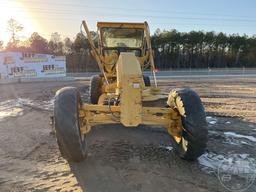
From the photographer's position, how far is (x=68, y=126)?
532cm

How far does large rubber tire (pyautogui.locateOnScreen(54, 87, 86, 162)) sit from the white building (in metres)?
25.1

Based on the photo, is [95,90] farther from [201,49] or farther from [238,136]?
[201,49]

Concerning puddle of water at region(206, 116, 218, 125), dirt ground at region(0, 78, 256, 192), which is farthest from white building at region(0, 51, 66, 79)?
puddle of water at region(206, 116, 218, 125)

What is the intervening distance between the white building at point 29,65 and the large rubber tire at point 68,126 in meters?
25.1

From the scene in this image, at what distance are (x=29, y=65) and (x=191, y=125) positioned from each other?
88.1 feet

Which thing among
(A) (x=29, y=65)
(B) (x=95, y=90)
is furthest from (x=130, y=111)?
(A) (x=29, y=65)

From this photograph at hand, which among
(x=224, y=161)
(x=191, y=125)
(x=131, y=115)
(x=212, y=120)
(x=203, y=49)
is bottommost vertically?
(x=224, y=161)

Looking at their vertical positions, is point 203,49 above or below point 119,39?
above

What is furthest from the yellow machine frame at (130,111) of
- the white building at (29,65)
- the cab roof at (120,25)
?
the white building at (29,65)

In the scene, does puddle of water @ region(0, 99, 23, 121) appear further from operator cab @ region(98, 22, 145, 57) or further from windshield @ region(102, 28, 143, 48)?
windshield @ region(102, 28, 143, 48)

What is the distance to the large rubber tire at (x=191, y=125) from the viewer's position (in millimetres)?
5629

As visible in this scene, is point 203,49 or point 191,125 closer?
point 191,125

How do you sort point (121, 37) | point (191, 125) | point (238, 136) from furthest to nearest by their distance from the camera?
point (121, 37) → point (238, 136) → point (191, 125)

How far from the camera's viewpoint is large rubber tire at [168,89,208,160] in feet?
18.5
